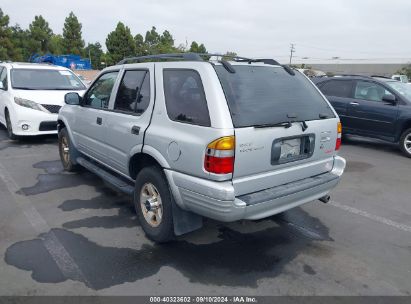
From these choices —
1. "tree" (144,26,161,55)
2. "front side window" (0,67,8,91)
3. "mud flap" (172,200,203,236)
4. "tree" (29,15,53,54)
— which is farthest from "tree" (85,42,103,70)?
"mud flap" (172,200,203,236)

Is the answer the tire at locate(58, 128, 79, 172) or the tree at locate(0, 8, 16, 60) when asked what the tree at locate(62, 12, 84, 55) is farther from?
the tire at locate(58, 128, 79, 172)

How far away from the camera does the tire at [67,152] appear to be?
17.7ft

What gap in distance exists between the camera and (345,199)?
16.3ft

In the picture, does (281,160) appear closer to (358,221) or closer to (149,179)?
(149,179)

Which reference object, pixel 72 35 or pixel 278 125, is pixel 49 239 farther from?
pixel 72 35

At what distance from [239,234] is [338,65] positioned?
265ft

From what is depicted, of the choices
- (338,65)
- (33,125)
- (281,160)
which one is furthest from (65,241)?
(338,65)

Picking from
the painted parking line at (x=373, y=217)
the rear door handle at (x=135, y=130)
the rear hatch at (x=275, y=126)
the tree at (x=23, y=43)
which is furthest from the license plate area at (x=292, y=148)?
the tree at (x=23, y=43)

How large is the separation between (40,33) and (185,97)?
154 feet

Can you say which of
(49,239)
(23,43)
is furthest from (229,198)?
(23,43)

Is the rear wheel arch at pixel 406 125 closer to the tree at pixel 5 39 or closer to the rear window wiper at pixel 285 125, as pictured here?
the rear window wiper at pixel 285 125

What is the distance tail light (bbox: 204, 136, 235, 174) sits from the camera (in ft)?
9.16

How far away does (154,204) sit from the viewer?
3.50 meters

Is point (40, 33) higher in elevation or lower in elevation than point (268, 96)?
higher
